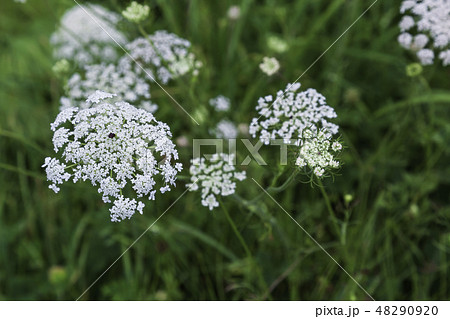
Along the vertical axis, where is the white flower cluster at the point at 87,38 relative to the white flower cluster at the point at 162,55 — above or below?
above

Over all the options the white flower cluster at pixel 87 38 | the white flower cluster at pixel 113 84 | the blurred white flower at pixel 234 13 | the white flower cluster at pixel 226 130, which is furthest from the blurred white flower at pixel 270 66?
the white flower cluster at pixel 87 38

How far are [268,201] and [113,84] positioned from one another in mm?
1253

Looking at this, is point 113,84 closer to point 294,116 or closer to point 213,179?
point 213,179

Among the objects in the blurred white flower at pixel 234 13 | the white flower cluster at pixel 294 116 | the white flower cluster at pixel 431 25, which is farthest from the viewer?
the blurred white flower at pixel 234 13

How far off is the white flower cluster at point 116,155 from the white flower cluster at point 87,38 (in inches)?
68.8

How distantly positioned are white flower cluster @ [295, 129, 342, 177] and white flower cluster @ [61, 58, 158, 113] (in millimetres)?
1108

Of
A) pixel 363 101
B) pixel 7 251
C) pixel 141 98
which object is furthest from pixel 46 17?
pixel 363 101

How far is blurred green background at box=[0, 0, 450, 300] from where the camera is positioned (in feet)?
9.21

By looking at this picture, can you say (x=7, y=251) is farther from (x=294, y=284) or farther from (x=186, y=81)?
(x=294, y=284)

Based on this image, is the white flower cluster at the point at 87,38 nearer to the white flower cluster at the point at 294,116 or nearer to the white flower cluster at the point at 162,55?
the white flower cluster at the point at 162,55

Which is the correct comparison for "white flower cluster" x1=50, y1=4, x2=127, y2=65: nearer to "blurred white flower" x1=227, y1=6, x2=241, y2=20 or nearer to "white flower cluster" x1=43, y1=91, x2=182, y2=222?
"blurred white flower" x1=227, y1=6, x2=241, y2=20

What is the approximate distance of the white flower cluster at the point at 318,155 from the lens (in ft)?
5.92

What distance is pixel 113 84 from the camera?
2584 millimetres

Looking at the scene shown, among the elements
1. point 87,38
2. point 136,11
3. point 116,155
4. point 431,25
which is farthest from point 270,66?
point 87,38
